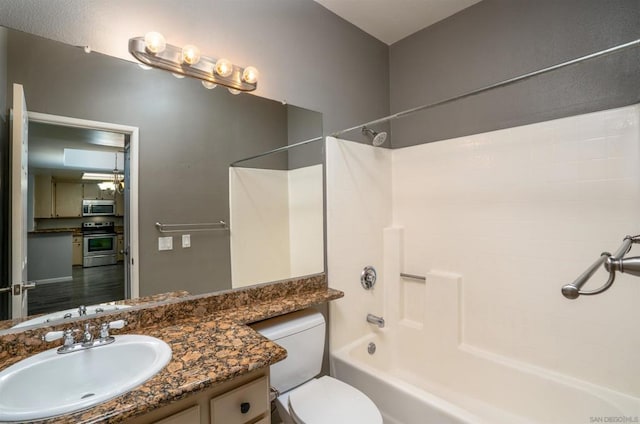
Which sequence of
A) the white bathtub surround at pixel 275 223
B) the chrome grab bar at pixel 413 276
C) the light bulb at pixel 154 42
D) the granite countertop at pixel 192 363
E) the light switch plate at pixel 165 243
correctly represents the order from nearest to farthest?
the granite countertop at pixel 192 363
the light bulb at pixel 154 42
the light switch plate at pixel 165 243
the white bathtub surround at pixel 275 223
the chrome grab bar at pixel 413 276

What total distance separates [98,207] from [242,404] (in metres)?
0.96

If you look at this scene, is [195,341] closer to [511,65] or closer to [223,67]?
[223,67]

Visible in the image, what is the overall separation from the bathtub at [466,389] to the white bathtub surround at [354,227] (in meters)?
0.20

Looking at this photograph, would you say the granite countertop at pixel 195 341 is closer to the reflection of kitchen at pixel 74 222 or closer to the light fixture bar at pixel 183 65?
the reflection of kitchen at pixel 74 222

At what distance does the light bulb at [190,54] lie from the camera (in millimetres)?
1322

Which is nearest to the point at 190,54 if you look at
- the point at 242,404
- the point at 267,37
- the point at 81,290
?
the point at 267,37

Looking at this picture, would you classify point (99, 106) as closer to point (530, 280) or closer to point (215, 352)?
point (215, 352)

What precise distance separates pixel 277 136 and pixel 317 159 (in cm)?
31

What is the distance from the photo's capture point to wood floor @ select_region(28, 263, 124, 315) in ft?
3.50

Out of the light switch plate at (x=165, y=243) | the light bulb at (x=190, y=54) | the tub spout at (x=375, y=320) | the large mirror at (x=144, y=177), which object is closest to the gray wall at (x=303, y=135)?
the large mirror at (x=144, y=177)

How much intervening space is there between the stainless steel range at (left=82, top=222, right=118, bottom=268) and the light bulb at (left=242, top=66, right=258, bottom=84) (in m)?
0.94

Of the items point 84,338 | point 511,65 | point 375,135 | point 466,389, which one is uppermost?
point 511,65

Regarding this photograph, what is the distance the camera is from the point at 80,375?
37.6 inches

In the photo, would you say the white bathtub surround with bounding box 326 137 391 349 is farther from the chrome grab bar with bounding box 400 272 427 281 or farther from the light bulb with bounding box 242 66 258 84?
the light bulb with bounding box 242 66 258 84
